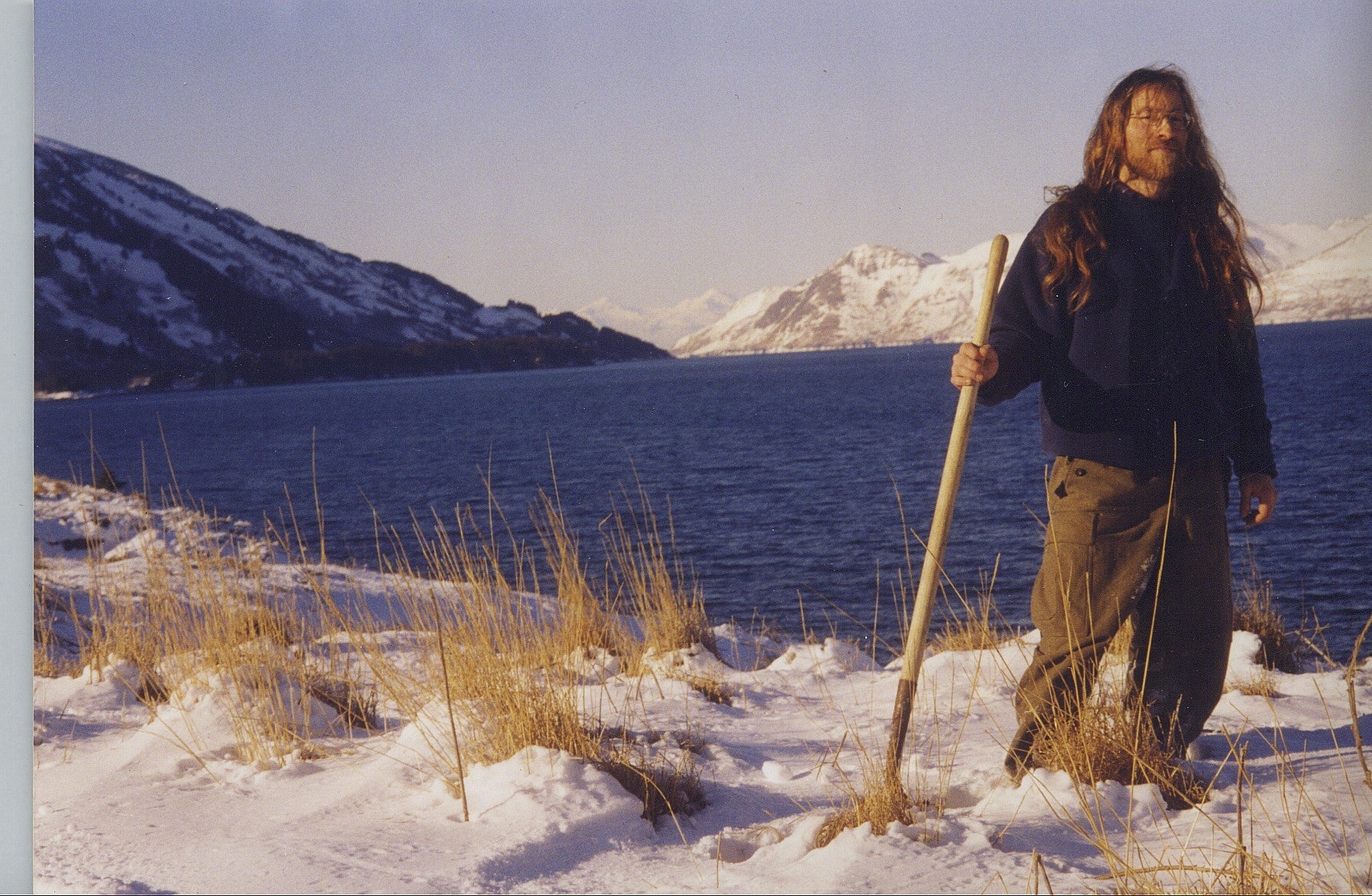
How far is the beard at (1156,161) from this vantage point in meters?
2.15

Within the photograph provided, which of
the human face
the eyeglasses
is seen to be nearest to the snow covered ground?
the human face

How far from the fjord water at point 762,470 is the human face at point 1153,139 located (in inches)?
47.1

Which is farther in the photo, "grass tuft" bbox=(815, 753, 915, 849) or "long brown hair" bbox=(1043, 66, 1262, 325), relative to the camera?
"long brown hair" bbox=(1043, 66, 1262, 325)

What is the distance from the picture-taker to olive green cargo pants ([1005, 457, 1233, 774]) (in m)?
2.04

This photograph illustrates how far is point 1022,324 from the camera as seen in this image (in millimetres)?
2141

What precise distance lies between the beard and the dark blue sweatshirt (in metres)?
0.06

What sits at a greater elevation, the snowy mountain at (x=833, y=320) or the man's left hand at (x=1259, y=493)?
the snowy mountain at (x=833, y=320)

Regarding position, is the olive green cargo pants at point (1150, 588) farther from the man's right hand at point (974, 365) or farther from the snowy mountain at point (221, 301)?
the snowy mountain at point (221, 301)

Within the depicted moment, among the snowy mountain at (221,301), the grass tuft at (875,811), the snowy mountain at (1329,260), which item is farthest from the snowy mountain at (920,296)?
the snowy mountain at (221,301)

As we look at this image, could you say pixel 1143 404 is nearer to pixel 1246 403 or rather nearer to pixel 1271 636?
pixel 1246 403

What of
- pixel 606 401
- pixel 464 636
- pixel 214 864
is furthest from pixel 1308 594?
pixel 606 401

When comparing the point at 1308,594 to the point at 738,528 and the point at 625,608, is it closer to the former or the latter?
the point at 625,608

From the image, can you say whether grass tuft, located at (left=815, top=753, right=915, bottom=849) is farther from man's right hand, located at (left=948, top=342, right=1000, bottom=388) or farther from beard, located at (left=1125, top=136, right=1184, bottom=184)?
beard, located at (left=1125, top=136, right=1184, bottom=184)

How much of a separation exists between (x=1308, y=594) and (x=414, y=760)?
24.0 feet
